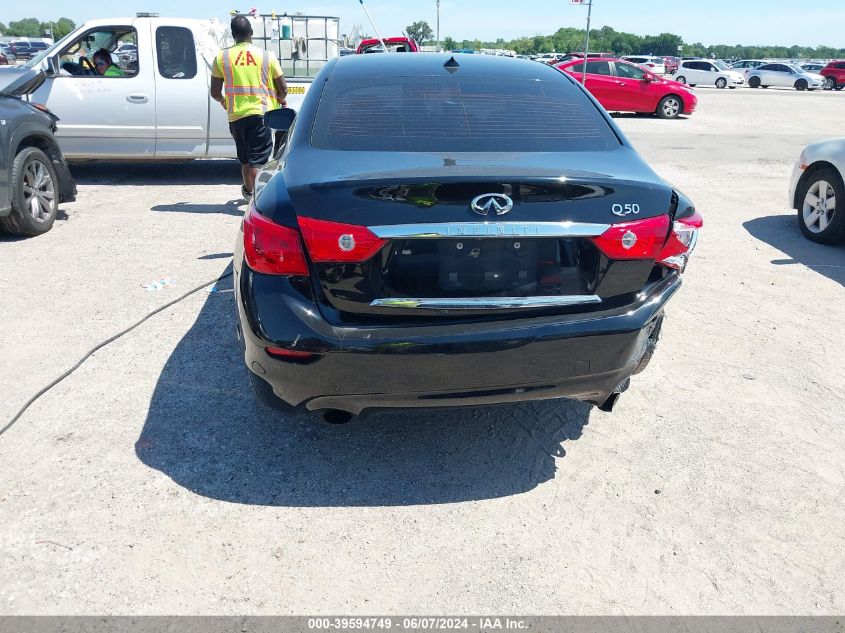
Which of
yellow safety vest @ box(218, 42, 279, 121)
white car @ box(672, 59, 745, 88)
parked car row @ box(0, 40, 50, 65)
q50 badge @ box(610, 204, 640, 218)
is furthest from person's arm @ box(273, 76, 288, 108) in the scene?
parked car row @ box(0, 40, 50, 65)

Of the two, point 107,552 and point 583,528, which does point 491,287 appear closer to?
point 583,528

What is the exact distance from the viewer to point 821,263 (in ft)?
21.8

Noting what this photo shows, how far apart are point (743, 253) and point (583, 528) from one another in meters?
4.78

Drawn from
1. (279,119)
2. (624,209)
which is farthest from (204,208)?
(624,209)

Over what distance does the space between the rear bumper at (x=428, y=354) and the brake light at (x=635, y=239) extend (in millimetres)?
210

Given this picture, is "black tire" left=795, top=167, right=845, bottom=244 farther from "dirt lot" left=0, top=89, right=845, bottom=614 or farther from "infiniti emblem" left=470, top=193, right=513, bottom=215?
"infiniti emblem" left=470, top=193, right=513, bottom=215

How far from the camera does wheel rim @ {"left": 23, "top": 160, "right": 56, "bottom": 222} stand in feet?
22.5

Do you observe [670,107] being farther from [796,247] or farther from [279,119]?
[279,119]

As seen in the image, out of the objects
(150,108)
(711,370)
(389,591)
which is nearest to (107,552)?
(389,591)

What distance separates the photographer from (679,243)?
3.11 meters

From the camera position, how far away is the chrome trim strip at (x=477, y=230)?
2.73m

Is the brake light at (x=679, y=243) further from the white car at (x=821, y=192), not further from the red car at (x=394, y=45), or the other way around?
the red car at (x=394, y=45)

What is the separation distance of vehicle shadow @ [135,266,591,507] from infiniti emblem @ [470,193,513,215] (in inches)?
33.4

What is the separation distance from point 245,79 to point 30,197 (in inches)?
89.8
